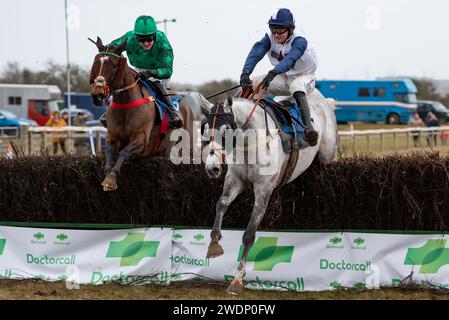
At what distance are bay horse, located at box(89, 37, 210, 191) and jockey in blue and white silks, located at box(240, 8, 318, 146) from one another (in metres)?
0.88

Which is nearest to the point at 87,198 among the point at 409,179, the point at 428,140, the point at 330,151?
the point at 330,151

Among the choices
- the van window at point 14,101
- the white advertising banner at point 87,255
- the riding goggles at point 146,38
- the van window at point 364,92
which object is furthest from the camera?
the van window at point 14,101

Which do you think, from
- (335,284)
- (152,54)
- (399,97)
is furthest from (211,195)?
(399,97)

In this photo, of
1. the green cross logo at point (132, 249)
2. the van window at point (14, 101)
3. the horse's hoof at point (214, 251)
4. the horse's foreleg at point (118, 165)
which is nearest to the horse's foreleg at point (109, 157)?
the horse's foreleg at point (118, 165)

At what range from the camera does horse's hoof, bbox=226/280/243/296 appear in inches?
319

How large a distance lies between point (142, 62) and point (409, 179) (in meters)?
4.01

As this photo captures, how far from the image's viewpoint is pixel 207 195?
9125mm

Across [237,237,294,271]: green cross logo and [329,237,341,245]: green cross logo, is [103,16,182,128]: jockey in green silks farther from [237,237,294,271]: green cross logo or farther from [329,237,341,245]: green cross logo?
[329,237,341,245]: green cross logo

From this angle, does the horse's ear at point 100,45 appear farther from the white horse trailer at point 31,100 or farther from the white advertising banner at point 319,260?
the white horse trailer at point 31,100

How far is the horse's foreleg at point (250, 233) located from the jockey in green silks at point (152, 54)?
2.42 metres

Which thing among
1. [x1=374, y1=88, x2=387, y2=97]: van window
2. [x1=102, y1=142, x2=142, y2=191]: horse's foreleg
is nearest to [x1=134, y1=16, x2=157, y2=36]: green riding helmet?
[x1=102, y1=142, x2=142, y2=191]: horse's foreleg

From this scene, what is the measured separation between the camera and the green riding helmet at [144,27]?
10.0 meters

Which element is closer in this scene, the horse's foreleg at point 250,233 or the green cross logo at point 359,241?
the horse's foreleg at point 250,233

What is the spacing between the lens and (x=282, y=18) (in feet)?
29.1
